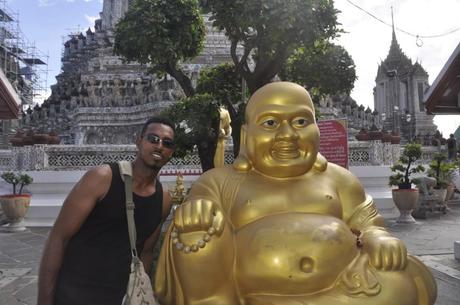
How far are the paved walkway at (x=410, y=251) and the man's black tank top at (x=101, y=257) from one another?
285cm

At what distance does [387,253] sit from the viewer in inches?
91.7

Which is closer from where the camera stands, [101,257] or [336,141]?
[101,257]

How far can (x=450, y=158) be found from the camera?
15.1 m

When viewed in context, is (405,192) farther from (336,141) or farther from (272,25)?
(272,25)

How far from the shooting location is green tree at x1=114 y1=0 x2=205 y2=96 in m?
4.87

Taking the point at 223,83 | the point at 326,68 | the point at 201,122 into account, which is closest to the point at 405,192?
the point at 326,68

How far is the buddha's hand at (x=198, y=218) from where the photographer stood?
2.33 meters

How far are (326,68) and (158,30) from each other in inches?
90.6

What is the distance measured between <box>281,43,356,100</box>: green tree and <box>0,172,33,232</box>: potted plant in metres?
6.35

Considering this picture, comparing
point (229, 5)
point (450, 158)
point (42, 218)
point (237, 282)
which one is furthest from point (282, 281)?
point (450, 158)

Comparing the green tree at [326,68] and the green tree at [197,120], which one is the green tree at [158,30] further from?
the green tree at [326,68]

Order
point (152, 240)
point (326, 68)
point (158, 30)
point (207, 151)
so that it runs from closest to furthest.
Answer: point (152, 240) → point (158, 30) → point (207, 151) → point (326, 68)

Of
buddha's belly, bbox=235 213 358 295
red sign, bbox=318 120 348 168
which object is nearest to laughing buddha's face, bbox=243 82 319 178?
buddha's belly, bbox=235 213 358 295

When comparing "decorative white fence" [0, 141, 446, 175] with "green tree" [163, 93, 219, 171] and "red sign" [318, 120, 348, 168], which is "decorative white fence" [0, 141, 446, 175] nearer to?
"red sign" [318, 120, 348, 168]
